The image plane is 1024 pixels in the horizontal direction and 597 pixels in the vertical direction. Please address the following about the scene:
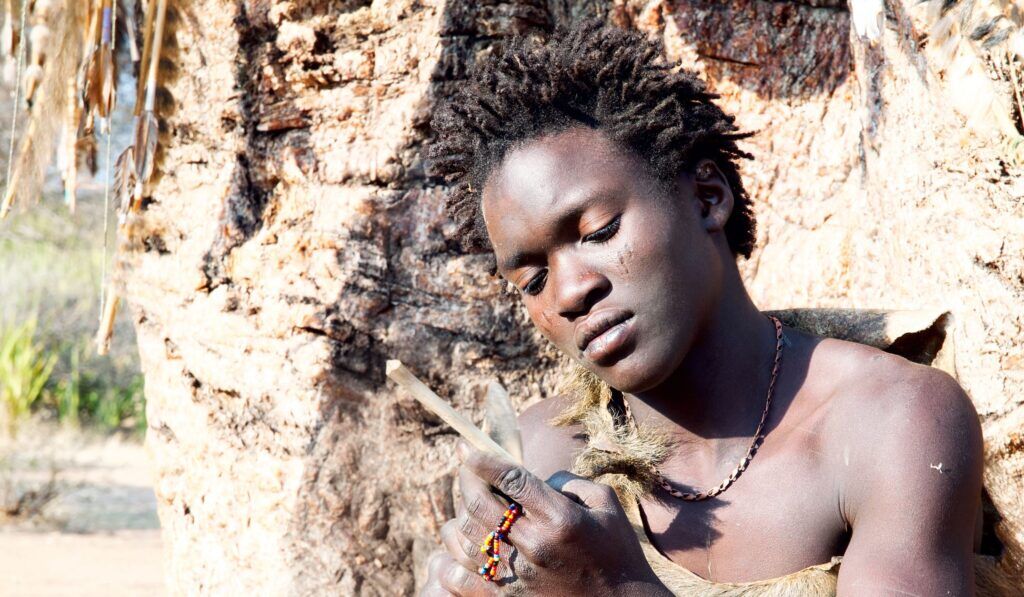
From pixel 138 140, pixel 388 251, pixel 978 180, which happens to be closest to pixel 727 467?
pixel 978 180

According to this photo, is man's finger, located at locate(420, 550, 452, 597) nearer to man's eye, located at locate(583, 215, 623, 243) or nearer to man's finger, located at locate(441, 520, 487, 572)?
man's finger, located at locate(441, 520, 487, 572)

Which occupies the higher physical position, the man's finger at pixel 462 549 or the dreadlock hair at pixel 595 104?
the dreadlock hair at pixel 595 104

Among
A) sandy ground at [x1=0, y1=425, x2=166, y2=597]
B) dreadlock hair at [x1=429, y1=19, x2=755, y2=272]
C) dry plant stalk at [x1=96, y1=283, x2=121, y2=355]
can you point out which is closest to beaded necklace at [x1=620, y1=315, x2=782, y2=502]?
dreadlock hair at [x1=429, y1=19, x2=755, y2=272]

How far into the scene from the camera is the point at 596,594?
1578 mm

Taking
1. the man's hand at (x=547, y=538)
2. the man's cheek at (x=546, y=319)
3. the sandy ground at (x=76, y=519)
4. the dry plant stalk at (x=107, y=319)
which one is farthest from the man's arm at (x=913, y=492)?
the sandy ground at (x=76, y=519)

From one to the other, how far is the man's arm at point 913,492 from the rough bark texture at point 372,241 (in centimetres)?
65

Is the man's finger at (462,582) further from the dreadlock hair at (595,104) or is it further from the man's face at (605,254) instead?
the dreadlock hair at (595,104)

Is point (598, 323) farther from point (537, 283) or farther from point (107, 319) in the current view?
point (107, 319)

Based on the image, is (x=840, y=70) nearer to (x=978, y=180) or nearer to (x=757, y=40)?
(x=757, y=40)

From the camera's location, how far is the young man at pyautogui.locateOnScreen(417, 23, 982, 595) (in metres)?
1.59

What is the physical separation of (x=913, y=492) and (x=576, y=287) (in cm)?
64

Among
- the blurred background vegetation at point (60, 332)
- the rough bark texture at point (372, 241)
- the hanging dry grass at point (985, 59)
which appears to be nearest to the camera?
the hanging dry grass at point (985, 59)

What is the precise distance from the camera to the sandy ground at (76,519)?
5.33 meters

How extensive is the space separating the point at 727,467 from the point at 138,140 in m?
1.85
